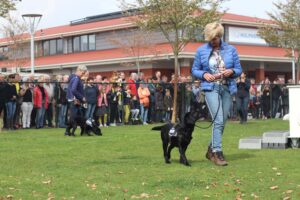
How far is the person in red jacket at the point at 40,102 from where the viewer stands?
19.8m

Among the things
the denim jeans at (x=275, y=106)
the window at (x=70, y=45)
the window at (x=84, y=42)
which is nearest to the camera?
the denim jeans at (x=275, y=106)

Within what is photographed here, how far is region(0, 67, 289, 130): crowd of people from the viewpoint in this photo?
1933 cm

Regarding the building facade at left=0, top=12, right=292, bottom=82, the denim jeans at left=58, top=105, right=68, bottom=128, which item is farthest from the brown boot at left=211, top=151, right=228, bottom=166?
the building facade at left=0, top=12, right=292, bottom=82

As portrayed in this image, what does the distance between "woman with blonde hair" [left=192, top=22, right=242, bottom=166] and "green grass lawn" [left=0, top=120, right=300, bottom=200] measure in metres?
0.53

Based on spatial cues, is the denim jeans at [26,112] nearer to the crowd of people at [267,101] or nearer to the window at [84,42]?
the crowd of people at [267,101]

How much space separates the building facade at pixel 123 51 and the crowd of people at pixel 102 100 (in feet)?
60.5

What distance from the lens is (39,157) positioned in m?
10.5

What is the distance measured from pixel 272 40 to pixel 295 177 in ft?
104

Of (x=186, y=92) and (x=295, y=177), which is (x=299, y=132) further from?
(x=186, y=92)

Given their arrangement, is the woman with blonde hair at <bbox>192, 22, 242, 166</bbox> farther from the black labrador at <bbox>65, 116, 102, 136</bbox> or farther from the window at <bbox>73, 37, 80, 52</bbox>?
the window at <bbox>73, 37, 80, 52</bbox>

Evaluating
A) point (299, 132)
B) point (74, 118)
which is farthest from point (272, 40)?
point (299, 132)

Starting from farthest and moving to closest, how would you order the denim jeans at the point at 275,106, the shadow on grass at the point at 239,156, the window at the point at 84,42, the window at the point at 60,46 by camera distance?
the window at the point at 60,46
the window at the point at 84,42
the denim jeans at the point at 275,106
the shadow on grass at the point at 239,156

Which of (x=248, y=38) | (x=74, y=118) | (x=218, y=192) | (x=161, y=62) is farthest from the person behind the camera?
(x=248, y=38)

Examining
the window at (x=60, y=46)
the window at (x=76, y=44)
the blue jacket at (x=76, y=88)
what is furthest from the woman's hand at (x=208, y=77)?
the window at (x=60, y=46)
